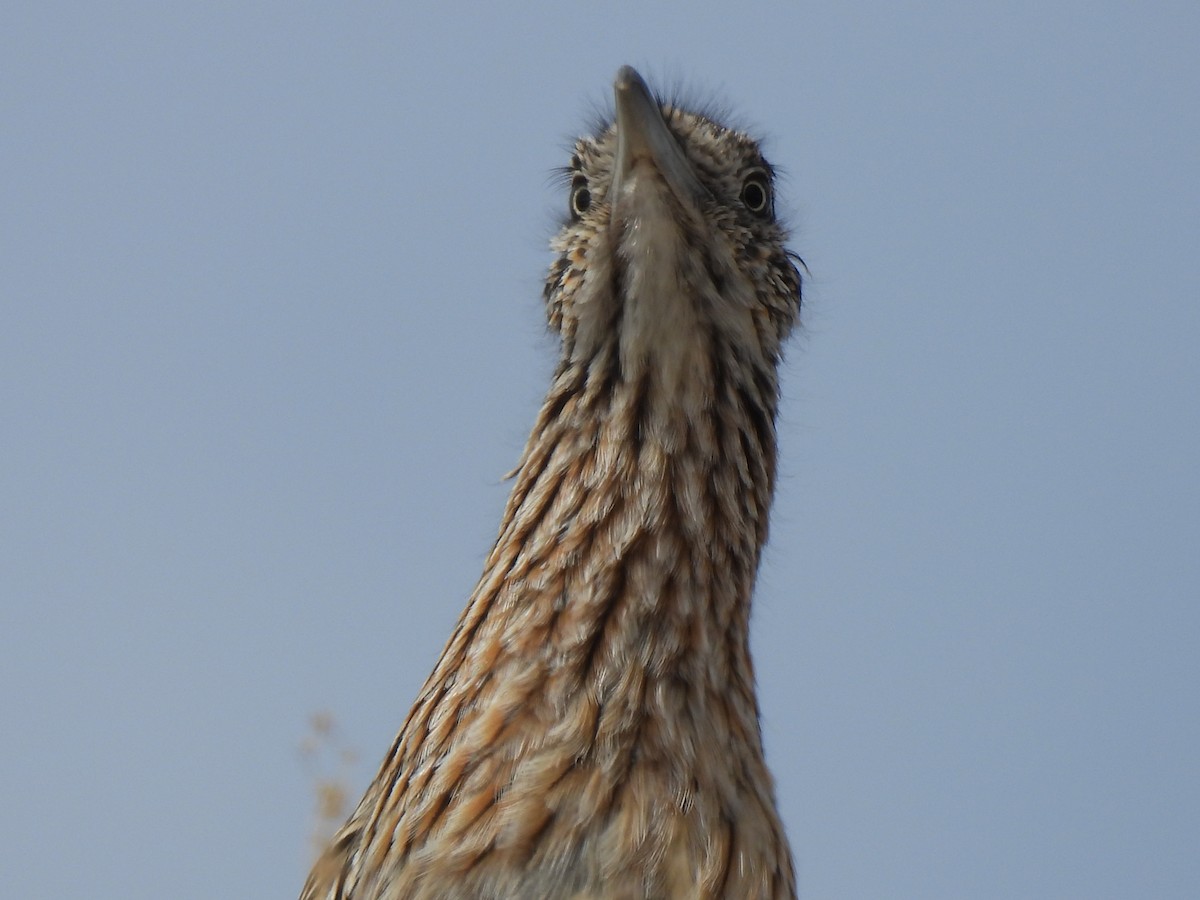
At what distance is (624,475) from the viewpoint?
387cm

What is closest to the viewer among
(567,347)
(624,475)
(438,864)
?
(438,864)

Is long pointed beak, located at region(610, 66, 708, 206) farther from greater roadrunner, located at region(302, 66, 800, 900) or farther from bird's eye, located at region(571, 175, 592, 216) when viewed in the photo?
bird's eye, located at region(571, 175, 592, 216)

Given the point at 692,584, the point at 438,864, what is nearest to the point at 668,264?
the point at 692,584

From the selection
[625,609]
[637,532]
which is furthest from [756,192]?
[625,609]

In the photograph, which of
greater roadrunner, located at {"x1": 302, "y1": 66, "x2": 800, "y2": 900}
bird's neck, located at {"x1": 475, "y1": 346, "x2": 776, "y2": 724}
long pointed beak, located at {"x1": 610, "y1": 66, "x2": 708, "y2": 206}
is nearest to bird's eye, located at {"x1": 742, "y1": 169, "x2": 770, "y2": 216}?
greater roadrunner, located at {"x1": 302, "y1": 66, "x2": 800, "y2": 900}

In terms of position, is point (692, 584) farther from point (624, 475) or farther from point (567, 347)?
point (567, 347)

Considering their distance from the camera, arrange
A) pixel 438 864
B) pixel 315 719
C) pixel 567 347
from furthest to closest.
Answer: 1. pixel 315 719
2. pixel 567 347
3. pixel 438 864

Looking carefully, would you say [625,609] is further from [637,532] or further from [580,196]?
[580,196]

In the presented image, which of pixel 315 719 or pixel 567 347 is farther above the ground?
pixel 567 347

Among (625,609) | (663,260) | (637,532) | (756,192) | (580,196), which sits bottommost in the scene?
(625,609)

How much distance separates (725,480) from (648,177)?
845 mm

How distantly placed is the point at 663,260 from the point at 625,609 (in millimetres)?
967

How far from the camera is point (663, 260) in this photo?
400 cm

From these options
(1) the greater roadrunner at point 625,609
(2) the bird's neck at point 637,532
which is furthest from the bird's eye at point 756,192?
(2) the bird's neck at point 637,532
